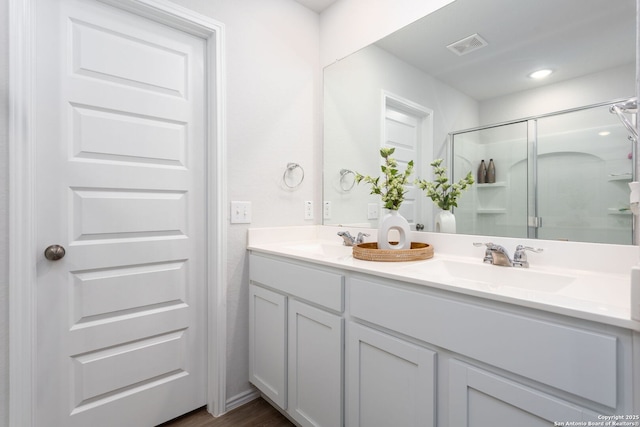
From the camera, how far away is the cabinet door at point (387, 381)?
95 cm

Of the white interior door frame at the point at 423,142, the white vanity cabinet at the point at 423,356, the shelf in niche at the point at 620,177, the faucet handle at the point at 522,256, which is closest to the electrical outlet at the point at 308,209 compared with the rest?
the white vanity cabinet at the point at 423,356

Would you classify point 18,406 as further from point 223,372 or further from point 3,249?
point 223,372

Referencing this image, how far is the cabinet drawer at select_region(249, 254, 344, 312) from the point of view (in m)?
1.23

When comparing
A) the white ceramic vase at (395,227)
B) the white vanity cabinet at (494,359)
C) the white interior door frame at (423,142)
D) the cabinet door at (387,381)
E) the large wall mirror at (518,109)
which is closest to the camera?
the white vanity cabinet at (494,359)

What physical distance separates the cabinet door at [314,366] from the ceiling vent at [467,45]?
126cm

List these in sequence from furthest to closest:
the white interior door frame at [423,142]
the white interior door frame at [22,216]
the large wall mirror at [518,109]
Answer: the white interior door frame at [423,142] < the white interior door frame at [22,216] < the large wall mirror at [518,109]

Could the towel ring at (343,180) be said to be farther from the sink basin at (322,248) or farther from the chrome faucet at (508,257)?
the chrome faucet at (508,257)

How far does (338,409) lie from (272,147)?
→ 1.34 m

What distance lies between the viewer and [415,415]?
97 centimetres

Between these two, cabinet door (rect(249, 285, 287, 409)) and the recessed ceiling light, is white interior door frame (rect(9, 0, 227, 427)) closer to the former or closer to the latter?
cabinet door (rect(249, 285, 287, 409))

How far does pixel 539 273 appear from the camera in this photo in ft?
3.49

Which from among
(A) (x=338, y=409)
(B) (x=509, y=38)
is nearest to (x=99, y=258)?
(A) (x=338, y=409)

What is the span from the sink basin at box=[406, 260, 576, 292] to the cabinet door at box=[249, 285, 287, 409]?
683mm

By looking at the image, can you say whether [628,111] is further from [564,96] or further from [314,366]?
[314,366]
